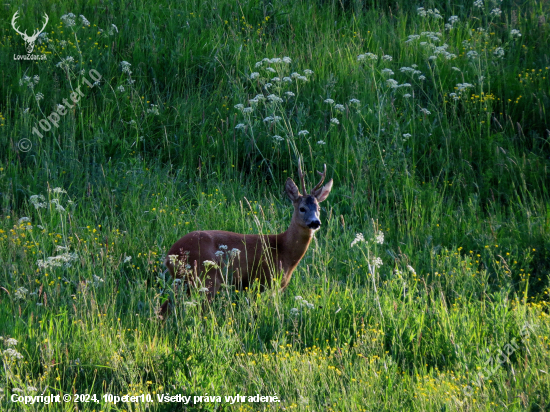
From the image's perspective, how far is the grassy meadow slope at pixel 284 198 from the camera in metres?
4.07

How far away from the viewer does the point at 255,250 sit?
582cm

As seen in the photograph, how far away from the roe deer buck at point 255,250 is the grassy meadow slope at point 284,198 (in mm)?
221

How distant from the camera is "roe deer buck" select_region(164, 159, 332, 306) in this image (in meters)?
5.47

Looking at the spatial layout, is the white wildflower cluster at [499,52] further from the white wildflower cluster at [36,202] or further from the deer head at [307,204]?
the white wildflower cluster at [36,202]

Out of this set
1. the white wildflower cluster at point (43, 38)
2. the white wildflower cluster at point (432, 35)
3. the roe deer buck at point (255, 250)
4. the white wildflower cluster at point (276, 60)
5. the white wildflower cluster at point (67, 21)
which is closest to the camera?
the roe deer buck at point (255, 250)

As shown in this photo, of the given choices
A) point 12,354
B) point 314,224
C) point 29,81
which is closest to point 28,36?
point 29,81

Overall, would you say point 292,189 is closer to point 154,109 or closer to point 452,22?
point 154,109

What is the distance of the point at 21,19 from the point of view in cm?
900

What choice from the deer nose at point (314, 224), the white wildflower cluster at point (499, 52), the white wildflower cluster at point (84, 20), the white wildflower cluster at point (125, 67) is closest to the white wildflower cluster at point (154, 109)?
the white wildflower cluster at point (125, 67)

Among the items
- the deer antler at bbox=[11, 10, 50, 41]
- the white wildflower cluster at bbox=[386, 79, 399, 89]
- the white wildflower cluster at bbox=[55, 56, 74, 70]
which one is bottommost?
the white wildflower cluster at bbox=[386, 79, 399, 89]

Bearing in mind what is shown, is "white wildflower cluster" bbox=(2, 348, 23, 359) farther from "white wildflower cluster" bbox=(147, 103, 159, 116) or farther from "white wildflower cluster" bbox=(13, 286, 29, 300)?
"white wildflower cluster" bbox=(147, 103, 159, 116)

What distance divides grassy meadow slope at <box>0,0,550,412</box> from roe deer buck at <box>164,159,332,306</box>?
22cm

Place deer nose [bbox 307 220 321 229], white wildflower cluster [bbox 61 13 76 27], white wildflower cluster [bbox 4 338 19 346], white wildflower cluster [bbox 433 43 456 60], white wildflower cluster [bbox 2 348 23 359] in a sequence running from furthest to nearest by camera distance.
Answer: white wildflower cluster [bbox 433 43 456 60] → white wildflower cluster [bbox 61 13 76 27] → deer nose [bbox 307 220 321 229] → white wildflower cluster [bbox 4 338 19 346] → white wildflower cluster [bbox 2 348 23 359]

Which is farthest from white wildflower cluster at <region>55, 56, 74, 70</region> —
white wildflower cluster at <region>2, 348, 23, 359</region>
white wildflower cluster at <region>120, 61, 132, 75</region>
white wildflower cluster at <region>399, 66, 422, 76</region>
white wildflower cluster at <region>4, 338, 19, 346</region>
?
white wildflower cluster at <region>2, 348, 23, 359</region>
